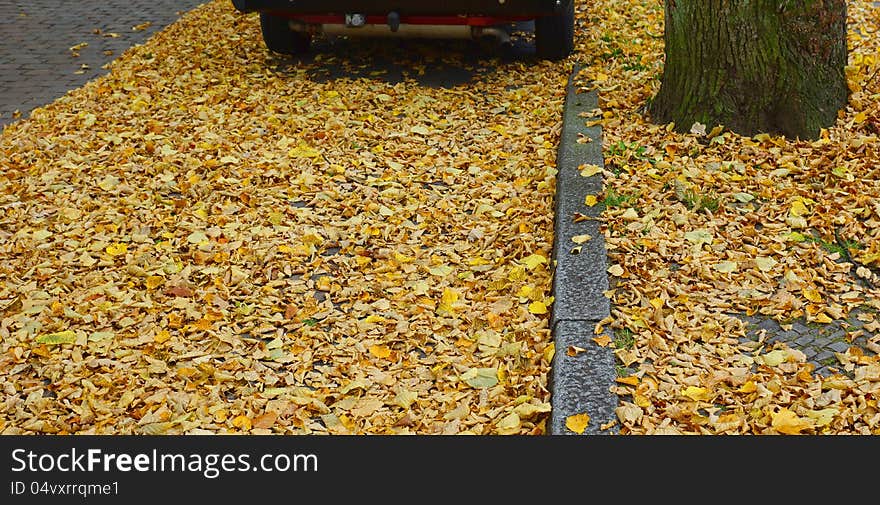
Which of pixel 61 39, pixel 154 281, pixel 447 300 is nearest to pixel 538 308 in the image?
pixel 447 300

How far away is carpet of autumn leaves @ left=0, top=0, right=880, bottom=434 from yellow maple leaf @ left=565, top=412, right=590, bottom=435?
108 millimetres

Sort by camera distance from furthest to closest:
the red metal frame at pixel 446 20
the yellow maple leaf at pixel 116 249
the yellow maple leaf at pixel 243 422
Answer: the red metal frame at pixel 446 20
the yellow maple leaf at pixel 116 249
the yellow maple leaf at pixel 243 422

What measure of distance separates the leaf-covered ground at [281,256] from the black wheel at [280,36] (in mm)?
598

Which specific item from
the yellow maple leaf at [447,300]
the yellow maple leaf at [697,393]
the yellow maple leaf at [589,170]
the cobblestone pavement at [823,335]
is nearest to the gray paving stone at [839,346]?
the cobblestone pavement at [823,335]

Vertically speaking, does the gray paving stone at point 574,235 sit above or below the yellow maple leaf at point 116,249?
above

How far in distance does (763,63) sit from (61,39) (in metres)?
6.84

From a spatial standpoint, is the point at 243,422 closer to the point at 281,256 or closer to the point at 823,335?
the point at 281,256

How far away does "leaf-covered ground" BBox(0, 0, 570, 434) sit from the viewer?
3.72 metres

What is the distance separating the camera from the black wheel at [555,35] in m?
7.68

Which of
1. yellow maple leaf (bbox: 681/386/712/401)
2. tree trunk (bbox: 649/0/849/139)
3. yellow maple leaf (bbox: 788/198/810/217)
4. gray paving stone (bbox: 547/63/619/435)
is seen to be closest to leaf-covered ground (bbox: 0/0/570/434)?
gray paving stone (bbox: 547/63/619/435)

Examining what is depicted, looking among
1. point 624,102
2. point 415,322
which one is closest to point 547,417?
point 415,322

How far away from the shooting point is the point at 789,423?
3.20 m

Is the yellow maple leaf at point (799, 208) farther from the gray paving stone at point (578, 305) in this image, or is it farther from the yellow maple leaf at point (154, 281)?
the yellow maple leaf at point (154, 281)

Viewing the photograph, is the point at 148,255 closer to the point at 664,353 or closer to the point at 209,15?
the point at 664,353
